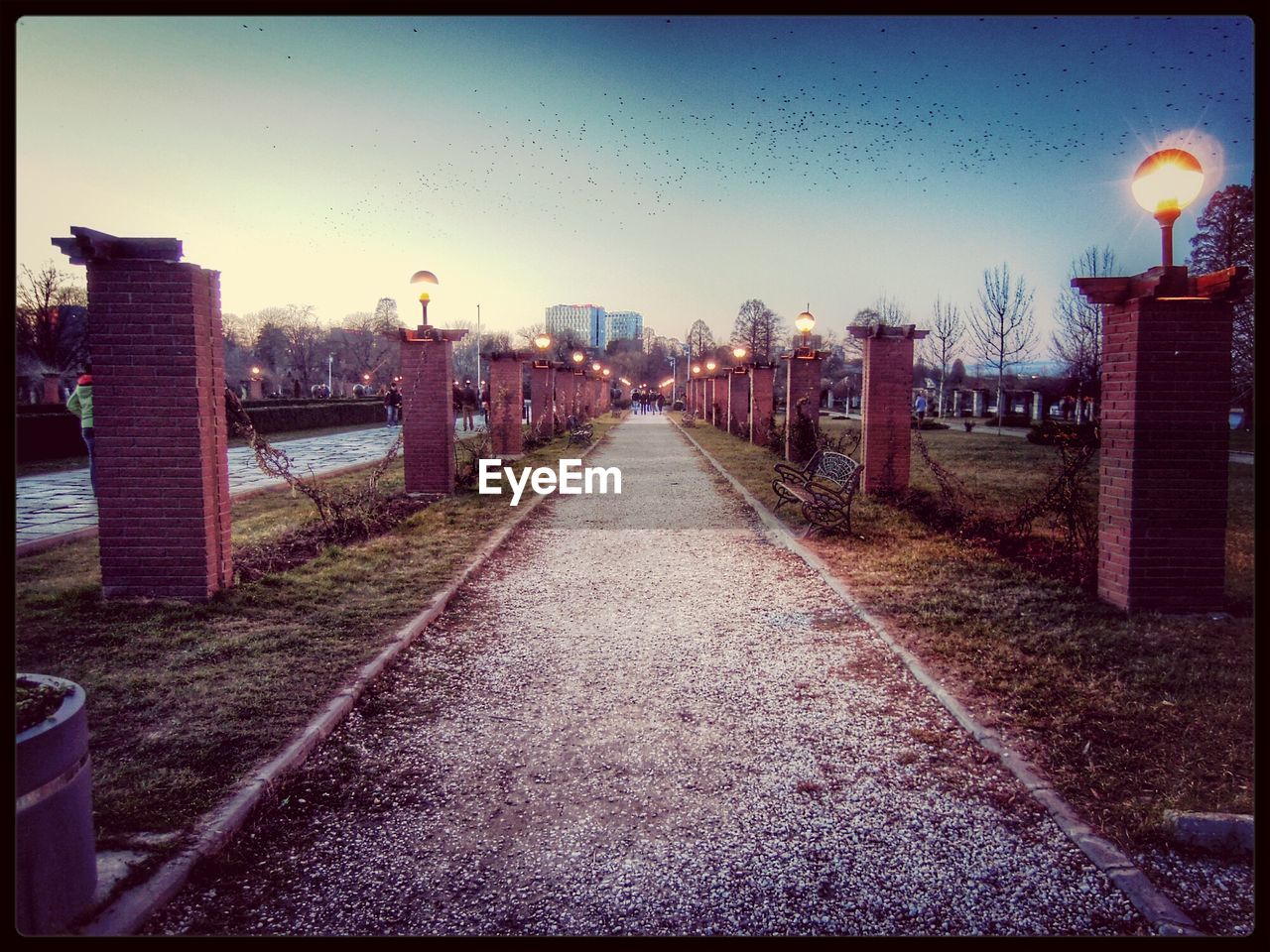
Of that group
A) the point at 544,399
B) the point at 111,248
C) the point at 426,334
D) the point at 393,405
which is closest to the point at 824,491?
the point at 426,334

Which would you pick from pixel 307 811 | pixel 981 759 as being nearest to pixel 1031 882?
pixel 981 759

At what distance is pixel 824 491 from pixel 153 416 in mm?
7122

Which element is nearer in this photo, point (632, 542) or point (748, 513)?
point (632, 542)

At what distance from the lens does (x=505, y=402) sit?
56.5ft

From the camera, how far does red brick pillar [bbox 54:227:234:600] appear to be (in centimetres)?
538

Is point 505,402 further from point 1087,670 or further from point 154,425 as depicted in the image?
point 1087,670

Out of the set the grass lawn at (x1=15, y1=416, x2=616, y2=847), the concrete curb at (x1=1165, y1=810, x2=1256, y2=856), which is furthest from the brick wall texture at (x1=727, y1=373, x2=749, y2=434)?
the concrete curb at (x1=1165, y1=810, x2=1256, y2=856)

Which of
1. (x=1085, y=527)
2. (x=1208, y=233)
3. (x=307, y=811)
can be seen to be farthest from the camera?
(x=1208, y=233)

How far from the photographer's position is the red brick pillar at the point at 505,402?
675 inches

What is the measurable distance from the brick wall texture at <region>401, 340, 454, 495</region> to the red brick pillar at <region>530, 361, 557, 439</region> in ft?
36.0
